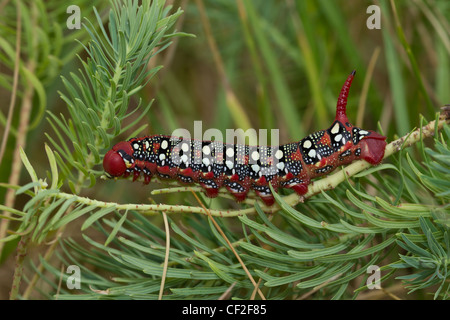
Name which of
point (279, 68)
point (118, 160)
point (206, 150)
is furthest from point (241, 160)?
point (279, 68)

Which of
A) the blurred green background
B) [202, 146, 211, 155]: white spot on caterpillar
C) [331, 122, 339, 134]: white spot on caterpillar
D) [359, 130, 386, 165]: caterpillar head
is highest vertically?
the blurred green background

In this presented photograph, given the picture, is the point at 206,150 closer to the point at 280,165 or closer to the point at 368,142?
the point at 280,165

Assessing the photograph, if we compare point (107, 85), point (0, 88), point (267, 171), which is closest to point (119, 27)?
point (107, 85)

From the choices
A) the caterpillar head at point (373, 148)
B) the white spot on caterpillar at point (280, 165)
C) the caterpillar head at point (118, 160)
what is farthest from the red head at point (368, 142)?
the caterpillar head at point (118, 160)

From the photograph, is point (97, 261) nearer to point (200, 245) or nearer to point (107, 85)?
point (200, 245)

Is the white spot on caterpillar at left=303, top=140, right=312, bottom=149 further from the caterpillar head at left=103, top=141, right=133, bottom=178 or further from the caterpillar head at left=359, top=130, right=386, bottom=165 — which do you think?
the caterpillar head at left=103, top=141, right=133, bottom=178

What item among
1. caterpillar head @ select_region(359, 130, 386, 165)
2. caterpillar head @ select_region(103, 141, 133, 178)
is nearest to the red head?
caterpillar head @ select_region(359, 130, 386, 165)

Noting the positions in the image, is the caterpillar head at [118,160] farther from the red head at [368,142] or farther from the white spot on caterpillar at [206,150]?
the red head at [368,142]
